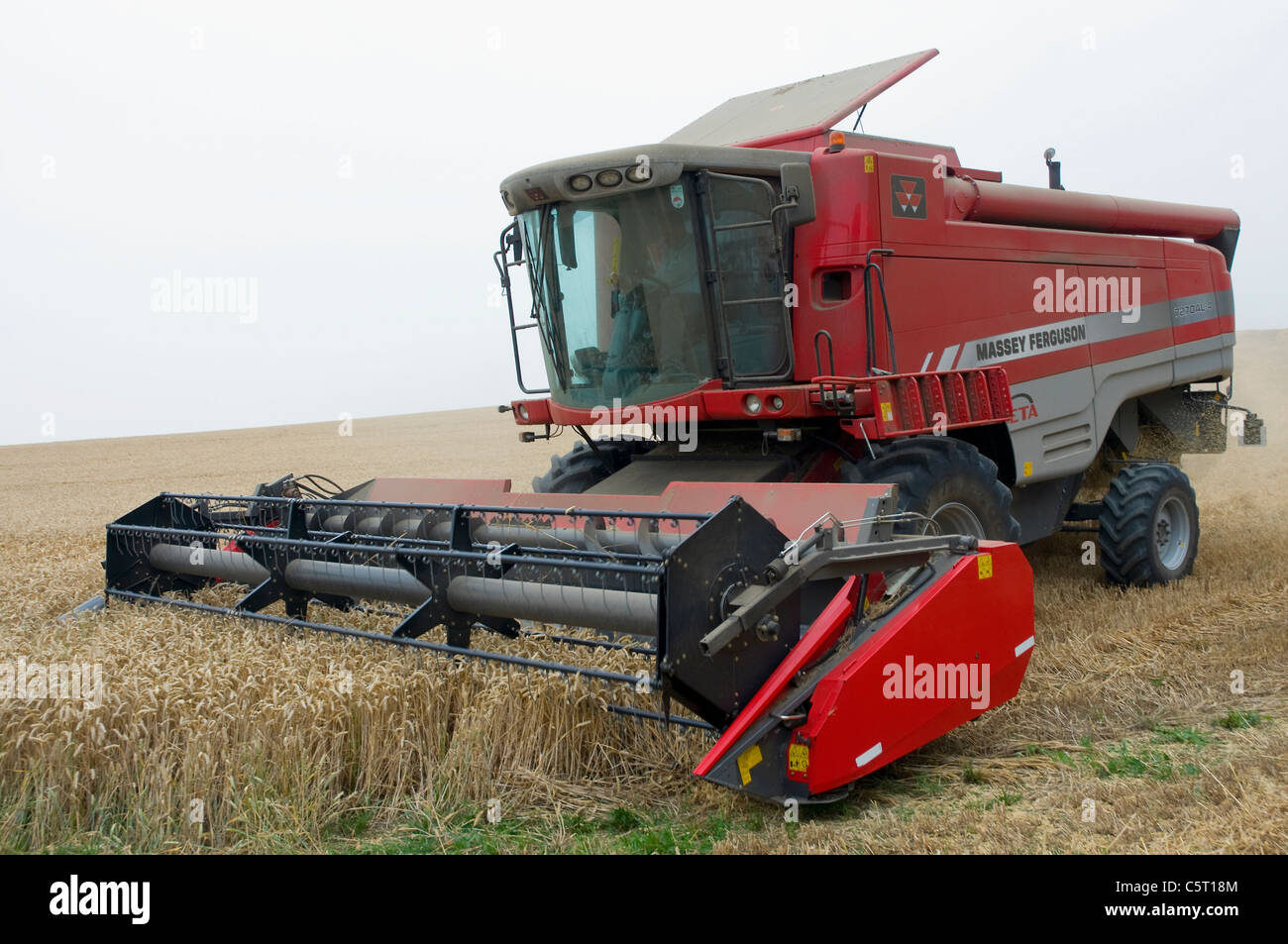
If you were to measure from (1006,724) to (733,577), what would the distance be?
1325mm

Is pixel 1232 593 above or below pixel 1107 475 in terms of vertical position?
below

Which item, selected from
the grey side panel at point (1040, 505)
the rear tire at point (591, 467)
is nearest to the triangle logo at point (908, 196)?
the grey side panel at point (1040, 505)

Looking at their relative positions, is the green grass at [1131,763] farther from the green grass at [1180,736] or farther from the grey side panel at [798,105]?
the grey side panel at [798,105]

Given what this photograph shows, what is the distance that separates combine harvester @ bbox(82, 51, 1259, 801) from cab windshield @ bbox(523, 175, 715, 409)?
0.01 m

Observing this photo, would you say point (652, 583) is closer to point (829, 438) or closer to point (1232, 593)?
point (829, 438)

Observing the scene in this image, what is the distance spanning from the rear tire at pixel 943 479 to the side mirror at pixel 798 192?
1.09 metres

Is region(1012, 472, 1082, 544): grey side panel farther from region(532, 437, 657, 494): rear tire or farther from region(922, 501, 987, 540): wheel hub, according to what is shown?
region(532, 437, 657, 494): rear tire

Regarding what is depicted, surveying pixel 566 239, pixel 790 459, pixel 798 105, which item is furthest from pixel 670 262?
pixel 798 105

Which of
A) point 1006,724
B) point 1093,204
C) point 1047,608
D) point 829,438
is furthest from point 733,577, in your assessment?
point 1093,204

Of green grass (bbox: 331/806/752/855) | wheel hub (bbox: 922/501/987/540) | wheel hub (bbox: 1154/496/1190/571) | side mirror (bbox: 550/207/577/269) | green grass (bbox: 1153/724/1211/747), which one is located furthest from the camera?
wheel hub (bbox: 1154/496/1190/571)

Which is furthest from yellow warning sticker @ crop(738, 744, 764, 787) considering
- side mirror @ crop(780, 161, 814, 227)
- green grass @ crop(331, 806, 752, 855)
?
side mirror @ crop(780, 161, 814, 227)

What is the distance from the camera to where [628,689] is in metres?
3.65

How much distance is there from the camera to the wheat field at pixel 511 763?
298cm

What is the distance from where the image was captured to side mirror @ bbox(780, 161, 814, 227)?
4.92 m
